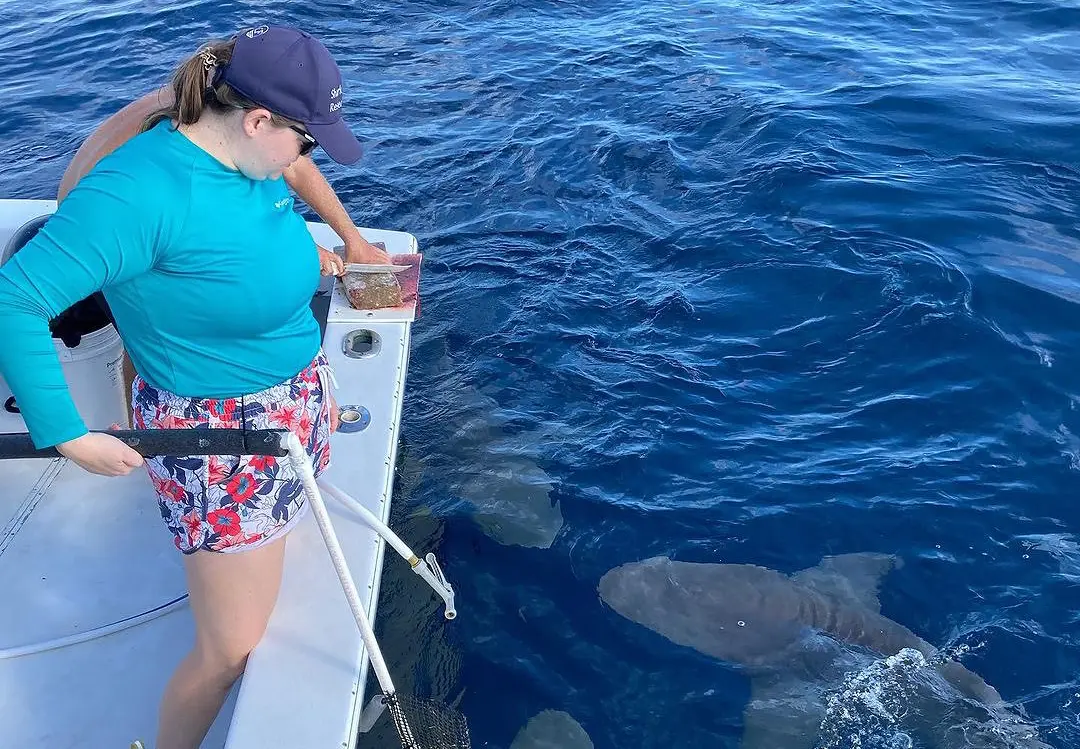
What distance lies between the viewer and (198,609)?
3189 millimetres

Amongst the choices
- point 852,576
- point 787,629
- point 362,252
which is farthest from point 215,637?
point 852,576

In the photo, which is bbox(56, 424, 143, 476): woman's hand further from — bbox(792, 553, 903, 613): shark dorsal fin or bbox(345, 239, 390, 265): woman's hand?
bbox(792, 553, 903, 613): shark dorsal fin

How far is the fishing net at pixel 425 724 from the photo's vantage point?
10.8 feet

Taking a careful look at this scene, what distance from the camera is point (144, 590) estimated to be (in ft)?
13.5

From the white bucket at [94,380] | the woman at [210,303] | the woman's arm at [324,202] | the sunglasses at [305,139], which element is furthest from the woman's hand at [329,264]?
the sunglasses at [305,139]

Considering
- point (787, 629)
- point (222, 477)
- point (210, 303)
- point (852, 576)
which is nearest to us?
point (210, 303)

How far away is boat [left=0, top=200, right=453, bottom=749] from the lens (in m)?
3.34

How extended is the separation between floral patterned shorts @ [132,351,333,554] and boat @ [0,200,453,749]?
1.65ft

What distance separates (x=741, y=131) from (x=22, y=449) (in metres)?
8.22

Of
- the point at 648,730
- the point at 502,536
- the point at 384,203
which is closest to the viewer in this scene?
the point at 648,730

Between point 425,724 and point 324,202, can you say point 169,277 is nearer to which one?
point 324,202

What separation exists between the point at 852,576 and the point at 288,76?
3.93 metres

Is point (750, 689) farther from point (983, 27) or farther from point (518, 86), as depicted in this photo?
point (983, 27)

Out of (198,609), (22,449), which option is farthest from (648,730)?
(22,449)
